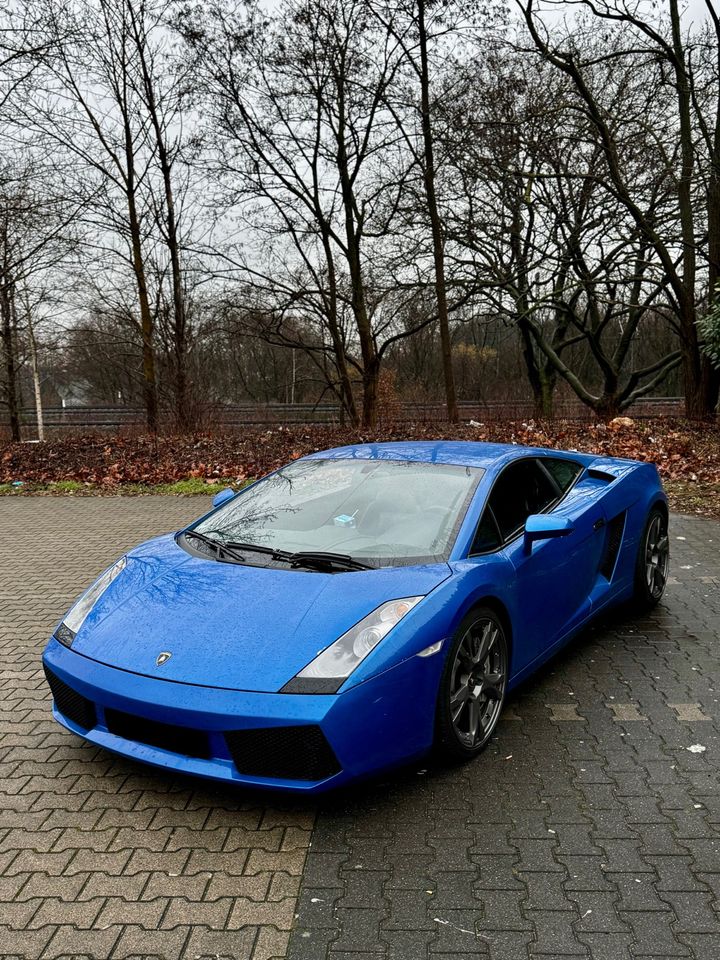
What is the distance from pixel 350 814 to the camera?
285 centimetres

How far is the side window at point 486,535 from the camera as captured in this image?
3.53 m

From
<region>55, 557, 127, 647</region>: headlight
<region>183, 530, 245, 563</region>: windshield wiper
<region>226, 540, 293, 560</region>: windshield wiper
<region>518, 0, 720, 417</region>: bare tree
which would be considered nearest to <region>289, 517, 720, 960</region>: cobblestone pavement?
<region>226, 540, 293, 560</region>: windshield wiper

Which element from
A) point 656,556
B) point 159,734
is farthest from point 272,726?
point 656,556

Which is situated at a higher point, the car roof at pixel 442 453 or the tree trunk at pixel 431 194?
the tree trunk at pixel 431 194

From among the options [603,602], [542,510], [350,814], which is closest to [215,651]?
[350,814]

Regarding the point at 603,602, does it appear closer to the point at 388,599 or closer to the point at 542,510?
the point at 542,510

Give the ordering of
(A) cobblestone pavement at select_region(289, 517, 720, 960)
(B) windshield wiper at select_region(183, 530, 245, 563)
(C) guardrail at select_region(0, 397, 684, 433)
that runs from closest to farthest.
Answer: (A) cobblestone pavement at select_region(289, 517, 720, 960) < (B) windshield wiper at select_region(183, 530, 245, 563) < (C) guardrail at select_region(0, 397, 684, 433)

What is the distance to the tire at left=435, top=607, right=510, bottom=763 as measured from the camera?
3.00m

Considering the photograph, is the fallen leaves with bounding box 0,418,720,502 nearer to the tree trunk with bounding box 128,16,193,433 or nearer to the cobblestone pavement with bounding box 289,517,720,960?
the tree trunk with bounding box 128,16,193,433

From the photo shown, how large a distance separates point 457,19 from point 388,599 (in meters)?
17.2

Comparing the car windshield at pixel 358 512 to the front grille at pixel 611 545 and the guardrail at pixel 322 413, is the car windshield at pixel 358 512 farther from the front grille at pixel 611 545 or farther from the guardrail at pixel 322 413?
the guardrail at pixel 322 413

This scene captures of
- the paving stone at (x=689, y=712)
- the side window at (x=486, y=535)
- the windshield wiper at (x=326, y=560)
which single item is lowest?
the paving stone at (x=689, y=712)

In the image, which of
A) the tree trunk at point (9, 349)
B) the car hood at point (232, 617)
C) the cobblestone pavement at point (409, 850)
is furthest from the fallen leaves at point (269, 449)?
the car hood at point (232, 617)

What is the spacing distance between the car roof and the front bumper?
1.58 meters
